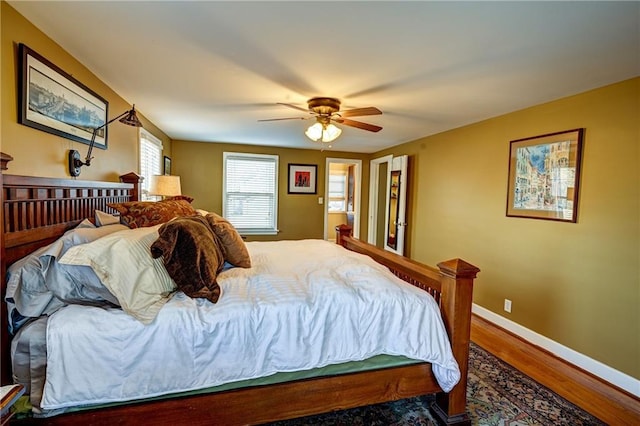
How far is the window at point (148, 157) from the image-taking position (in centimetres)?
367

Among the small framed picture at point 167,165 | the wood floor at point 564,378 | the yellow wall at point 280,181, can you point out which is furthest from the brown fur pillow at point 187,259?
the yellow wall at point 280,181

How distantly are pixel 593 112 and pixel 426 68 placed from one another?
61.0 inches

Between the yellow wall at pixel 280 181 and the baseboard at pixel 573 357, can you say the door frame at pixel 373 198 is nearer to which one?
the yellow wall at pixel 280 181

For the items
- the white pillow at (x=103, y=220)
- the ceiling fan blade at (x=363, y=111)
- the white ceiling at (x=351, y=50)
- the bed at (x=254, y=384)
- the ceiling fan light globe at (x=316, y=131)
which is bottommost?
the bed at (x=254, y=384)

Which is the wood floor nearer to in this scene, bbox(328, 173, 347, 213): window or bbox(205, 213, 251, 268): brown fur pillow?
bbox(205, 213, 251, 268): brown fur pillow

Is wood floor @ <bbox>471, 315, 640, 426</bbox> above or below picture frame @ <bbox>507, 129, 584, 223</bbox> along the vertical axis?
below

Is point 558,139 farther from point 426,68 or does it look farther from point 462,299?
point 462,299

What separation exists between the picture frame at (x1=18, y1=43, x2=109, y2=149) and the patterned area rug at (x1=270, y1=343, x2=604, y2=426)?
89.2 inches

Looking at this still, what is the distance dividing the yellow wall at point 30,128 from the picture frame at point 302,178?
3450mm

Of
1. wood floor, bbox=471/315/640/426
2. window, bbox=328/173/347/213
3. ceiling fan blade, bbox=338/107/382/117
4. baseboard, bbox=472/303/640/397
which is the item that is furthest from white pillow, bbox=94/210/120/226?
window, bbox=328/173/347/213

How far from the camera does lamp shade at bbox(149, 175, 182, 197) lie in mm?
3749

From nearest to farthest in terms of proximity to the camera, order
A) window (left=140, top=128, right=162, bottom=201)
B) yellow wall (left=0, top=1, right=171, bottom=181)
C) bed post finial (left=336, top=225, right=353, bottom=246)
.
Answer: yellow wall (left=0, top=1, right=171, bottom=181) → bed post finial (left=336, top=225, right=353, bottom=246) → window (left=140, top=128, right=162, bottom=201)

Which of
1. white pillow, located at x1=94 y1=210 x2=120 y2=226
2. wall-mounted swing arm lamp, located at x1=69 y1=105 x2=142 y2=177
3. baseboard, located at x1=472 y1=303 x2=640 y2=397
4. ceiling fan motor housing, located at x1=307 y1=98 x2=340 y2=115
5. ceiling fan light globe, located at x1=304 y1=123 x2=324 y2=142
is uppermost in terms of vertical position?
ceiling fan motor housing, located at x1=307 y1=98 x2=340 y2=115

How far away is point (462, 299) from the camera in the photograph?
174 centimetres
